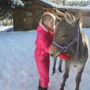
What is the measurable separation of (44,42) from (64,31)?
0.67m

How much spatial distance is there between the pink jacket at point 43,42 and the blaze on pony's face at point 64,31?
485 millimetres

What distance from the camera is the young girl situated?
3900 millimetres

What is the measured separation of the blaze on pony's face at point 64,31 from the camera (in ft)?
→ 10.8

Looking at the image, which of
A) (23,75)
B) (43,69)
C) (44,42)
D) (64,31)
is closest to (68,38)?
(64,31)

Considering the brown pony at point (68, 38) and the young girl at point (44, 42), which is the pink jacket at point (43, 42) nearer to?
the young girl at point (44, 42)

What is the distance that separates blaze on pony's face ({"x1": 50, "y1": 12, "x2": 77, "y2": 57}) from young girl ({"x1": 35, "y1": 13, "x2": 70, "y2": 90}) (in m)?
0.49

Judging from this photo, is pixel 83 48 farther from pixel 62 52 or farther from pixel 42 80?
pixel 42 80

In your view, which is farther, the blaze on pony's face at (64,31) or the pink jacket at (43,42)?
the pink jacket at (43,42)

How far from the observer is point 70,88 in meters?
4.64

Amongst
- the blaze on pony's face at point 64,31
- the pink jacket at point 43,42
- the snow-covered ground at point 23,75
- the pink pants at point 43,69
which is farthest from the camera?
the snow-covered ground at point 23,75

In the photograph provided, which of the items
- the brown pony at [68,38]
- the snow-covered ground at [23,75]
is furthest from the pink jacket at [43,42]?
the snow-covered ground at [23,75]

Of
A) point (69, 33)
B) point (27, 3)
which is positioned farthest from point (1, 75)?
point (27, 3)

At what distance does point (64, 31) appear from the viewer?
3.30 m

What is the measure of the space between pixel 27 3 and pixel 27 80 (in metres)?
12.1
